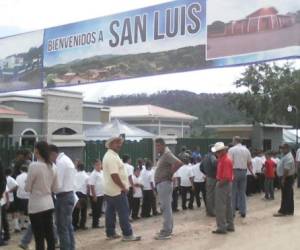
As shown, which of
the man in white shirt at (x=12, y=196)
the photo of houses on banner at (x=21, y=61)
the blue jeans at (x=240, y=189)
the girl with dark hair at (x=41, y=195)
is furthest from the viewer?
the photo of houses on banner at (x=21, y=61)

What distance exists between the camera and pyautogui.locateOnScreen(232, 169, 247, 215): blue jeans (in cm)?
1246

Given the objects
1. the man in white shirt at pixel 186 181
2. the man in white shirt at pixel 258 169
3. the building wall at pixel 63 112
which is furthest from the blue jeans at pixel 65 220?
the building wall at pixel 63 112

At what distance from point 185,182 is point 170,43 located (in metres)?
4.84

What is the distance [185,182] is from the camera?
51.2 feet

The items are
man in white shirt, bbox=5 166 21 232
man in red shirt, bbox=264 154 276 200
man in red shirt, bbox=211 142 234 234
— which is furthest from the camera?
man in red shirt, bbox=264 154 276 200

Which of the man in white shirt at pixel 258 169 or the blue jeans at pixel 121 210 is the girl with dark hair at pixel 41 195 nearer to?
the blue jeans at pixel 121 210

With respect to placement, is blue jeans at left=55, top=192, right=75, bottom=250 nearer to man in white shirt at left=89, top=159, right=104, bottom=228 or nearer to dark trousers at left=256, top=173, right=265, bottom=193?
man in white shirt at left=89, top=159, right=104, bottom=228

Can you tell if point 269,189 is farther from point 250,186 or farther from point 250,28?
point 250,28

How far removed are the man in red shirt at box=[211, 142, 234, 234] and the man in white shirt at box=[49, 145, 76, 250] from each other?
3.03 m

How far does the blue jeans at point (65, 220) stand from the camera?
8102mm

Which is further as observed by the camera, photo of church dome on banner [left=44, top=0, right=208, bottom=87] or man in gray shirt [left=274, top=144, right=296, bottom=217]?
man in gray shirt [left=274, top=144, right=296, bottom=217]

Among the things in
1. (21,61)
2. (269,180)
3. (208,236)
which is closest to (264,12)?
(208,236)

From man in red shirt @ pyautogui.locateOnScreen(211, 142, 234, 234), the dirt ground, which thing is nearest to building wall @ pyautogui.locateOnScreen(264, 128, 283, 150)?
the dirt ground

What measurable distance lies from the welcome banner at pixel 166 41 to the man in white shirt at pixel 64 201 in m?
4.65
